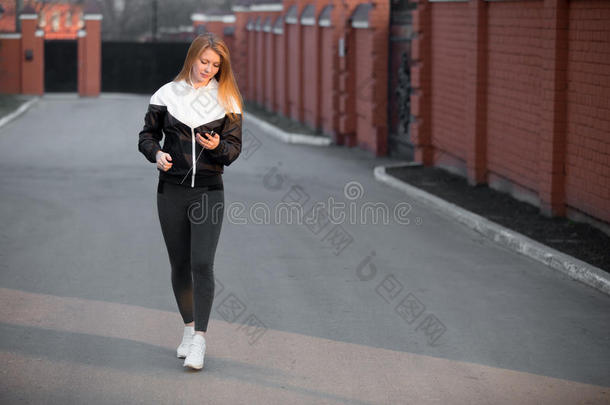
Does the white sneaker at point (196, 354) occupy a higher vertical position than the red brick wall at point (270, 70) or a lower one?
lower

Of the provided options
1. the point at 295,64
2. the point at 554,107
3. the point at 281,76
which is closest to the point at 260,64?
the point at 281,76

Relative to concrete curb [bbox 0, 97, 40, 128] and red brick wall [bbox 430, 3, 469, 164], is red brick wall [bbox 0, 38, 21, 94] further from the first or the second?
red brick wall [bbox 430, 3, 469, 164]

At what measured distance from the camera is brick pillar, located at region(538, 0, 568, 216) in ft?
38.2

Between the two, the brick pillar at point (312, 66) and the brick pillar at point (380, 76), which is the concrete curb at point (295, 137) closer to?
the brick pillar at point (312, 66)

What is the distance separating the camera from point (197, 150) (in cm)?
633

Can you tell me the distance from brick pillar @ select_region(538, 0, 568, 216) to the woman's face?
6.17 metres

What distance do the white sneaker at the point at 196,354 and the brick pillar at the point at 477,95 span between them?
8991 mm

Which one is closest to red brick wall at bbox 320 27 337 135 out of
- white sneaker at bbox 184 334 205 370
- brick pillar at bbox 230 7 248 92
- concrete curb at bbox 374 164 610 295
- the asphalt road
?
concrete curb at bbox 374 164 610 295

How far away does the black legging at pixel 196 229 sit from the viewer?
636cm

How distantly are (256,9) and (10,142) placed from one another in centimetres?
1508

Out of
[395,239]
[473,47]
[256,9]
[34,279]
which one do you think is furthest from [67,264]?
[256,9]

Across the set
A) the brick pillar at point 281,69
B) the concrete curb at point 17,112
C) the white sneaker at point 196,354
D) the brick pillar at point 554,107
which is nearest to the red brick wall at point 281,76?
the brick pillar at point 281,69

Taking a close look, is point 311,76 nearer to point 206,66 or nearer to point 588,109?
point 588,109

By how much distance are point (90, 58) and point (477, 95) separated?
3039 cm
